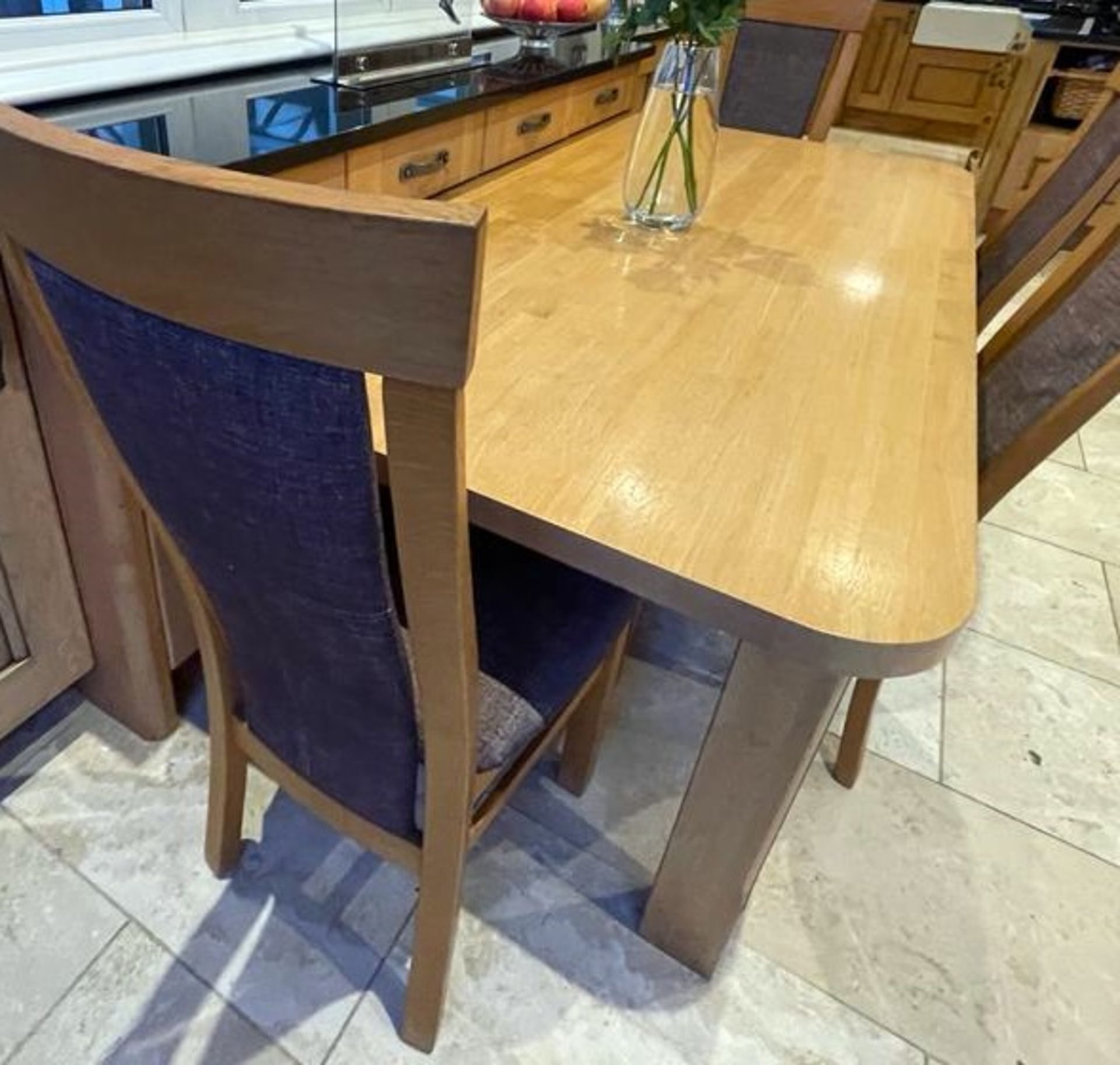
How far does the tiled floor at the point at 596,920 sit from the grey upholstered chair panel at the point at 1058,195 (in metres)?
0.89

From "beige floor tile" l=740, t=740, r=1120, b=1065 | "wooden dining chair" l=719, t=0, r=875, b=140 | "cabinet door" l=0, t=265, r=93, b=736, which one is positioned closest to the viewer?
"cabinet door" l=0, t=265, r=93, b=736

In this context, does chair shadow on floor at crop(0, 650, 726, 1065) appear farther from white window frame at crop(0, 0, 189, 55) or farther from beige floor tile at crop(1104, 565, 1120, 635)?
beige floor tile at crop(1104, 565, 1120, 635)

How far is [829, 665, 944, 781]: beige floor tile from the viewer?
1.43 meters

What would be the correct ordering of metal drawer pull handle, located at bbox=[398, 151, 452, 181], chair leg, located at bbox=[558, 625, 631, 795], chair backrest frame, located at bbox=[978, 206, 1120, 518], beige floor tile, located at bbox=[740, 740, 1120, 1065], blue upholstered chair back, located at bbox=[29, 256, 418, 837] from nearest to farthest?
blue upholstered chair back, located at bbox=[29, 256, 418, 837] < chair backrest frame, located at bbox=[978, 206, 1120, 518] < beige floor tile, located at bbox=[740, 740, 1120, 1065] < chair leg, located at bbox=[558, 625, 631, 795] < metal drawer pull handle, located at bbox=[398, 151, 452, 181]

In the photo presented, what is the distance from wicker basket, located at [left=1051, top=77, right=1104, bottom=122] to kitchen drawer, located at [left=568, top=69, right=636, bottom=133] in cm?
250

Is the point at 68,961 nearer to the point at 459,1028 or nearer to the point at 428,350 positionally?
the point at 459,1028

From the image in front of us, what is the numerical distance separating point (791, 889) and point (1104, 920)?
48 centimetres

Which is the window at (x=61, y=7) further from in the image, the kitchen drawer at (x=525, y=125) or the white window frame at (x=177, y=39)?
the kitchen drawer at (x=525, y=125)

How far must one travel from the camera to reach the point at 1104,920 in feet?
3.96

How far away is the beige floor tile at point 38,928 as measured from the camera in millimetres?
987

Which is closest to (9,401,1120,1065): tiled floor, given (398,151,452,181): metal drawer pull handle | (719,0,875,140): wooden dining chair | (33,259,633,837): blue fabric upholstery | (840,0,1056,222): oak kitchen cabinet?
(33,259,633,837): blue fabric upholstery

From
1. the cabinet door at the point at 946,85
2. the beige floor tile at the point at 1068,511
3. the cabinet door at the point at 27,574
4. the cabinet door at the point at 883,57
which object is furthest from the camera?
the cabinet door at the point at 883,57

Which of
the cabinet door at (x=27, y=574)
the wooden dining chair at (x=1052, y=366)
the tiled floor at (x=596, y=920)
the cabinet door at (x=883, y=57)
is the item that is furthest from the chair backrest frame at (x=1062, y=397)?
the cabinet door at (x=883, y=57)

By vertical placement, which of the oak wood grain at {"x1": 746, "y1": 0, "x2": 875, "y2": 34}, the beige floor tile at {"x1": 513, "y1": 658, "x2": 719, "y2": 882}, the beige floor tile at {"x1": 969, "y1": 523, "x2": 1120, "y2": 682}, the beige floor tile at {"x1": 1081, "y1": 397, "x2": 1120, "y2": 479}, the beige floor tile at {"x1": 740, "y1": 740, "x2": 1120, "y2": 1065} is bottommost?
the beige floor tile at {"x1": 513, "y1": 658, "x2": 719, "y2": 882}
